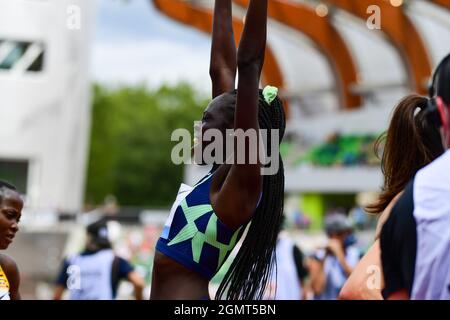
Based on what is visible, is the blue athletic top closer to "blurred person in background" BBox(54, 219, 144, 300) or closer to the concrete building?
"blurred person in background" BBox(54, 219, 144, 300)

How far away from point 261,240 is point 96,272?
4710mm

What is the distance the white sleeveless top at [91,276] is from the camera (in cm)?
761

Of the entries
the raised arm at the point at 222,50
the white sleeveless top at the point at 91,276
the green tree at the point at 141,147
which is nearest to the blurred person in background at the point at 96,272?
the white sleeveless top at the point at 91,276

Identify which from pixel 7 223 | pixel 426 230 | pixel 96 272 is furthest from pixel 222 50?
pixel 96 272

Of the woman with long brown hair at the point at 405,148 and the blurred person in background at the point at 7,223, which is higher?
the woman with long brown hair at the point at 405,148

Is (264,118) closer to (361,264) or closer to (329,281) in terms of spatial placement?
(361,264)

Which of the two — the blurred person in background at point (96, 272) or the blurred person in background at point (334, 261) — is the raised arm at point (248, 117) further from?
the blurred person in background at point (334, 261)

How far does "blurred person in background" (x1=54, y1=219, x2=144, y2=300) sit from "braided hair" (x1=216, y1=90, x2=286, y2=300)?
14.2ft

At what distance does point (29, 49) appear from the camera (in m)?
34.9

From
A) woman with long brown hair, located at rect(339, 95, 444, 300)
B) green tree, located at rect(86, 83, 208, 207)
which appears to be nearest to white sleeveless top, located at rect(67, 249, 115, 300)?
woman with long brown hair, located at rect(339, 95, 444, 300)

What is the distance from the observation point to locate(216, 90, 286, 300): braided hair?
10.4ft

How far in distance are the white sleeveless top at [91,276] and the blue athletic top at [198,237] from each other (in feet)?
15.3

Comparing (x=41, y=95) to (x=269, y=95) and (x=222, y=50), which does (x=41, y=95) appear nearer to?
(x=222, y=50)

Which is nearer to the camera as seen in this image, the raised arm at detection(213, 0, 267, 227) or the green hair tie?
the raised arm at detection(213, 0, 267, 227)
